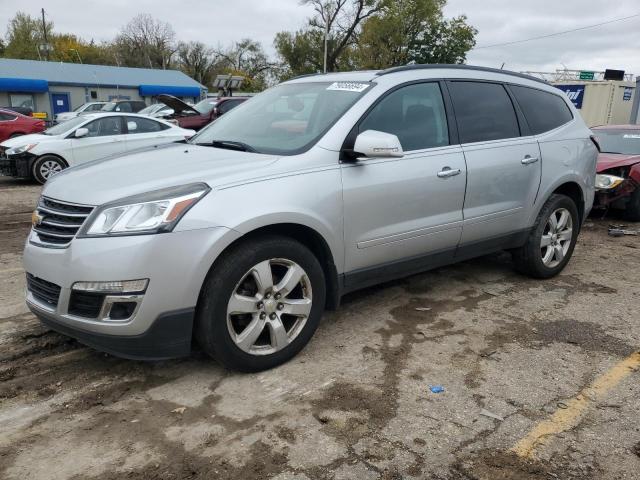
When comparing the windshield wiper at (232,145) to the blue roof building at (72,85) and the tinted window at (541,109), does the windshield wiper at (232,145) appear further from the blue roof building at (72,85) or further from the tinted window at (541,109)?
the blue roof building at (72,85)

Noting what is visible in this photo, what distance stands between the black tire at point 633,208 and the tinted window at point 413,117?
538 cm

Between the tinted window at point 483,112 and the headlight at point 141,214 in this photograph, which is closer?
the headlight at point 141,214

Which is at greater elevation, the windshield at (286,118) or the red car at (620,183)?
the windshield at (286,118)

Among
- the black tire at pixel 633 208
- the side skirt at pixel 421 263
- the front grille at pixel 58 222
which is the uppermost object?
the front grille at pixel 58 222

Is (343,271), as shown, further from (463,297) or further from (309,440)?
→ (463,297)

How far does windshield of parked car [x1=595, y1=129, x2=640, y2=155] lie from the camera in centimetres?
852

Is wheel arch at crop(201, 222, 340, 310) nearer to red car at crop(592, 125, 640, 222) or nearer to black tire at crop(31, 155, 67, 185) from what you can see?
red car at crop(592, 125, 640, 222)

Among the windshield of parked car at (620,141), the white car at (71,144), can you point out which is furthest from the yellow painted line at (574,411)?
the white car at (71,144)

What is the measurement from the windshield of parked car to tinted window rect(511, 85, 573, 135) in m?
4.03

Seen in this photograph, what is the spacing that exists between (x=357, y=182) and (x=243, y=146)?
824 millimetres

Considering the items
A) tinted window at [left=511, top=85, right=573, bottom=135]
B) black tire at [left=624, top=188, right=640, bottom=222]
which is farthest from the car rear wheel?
black tire at [left=624, top=188, right=640, bottom=222]

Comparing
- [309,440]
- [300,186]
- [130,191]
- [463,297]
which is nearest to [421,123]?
[300,186]

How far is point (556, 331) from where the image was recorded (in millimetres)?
3986

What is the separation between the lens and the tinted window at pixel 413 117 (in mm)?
3721
